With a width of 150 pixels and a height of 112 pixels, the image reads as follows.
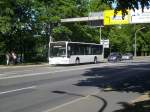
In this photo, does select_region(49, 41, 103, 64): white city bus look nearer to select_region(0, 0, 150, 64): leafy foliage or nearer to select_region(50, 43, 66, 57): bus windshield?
select_region(50, 43, 66, 57): bus windshield

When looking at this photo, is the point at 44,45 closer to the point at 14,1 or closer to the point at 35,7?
the point at 35,7

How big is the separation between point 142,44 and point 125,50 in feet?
40.2

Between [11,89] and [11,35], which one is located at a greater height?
[11,35]

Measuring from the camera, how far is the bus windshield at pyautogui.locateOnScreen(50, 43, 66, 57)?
154 ft

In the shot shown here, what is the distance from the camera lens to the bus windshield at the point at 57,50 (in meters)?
47.0

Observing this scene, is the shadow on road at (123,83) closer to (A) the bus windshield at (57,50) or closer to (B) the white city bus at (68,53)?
(B) the white city bus at (68,53)

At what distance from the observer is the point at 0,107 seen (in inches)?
558

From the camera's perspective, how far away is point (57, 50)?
1873 inches

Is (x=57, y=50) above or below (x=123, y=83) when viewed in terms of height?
above

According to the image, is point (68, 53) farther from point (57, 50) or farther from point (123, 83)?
point (123, 83)

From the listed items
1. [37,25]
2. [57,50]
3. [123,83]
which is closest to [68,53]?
[57,50]

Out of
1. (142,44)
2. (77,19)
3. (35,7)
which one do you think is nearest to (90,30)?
(77,19)

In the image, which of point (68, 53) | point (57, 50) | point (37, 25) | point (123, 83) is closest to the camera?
point (123, 83)

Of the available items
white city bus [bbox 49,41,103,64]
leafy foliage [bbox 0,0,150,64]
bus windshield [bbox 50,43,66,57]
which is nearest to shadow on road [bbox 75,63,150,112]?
leafy foliage [bbox 0,0,150,64]
